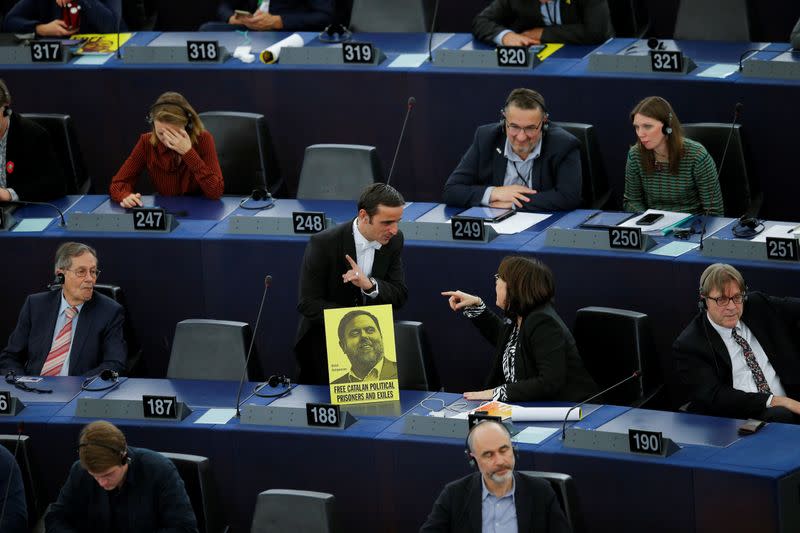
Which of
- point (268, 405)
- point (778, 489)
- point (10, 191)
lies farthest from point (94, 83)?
Answer: point (778, 489)

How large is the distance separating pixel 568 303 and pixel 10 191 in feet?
7.72

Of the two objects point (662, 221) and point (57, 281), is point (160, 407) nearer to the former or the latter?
point (57, 281)

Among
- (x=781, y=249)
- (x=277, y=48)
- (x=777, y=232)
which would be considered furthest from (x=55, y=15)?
(x=781, y=249)

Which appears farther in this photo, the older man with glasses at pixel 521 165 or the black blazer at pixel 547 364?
the older man with glasses at pixel 521 165

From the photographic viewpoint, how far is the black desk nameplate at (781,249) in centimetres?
534

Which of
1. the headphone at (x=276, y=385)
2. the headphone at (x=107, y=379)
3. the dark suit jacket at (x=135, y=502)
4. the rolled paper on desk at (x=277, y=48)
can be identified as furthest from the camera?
the rolled paper on desk at (x=277, y=48)

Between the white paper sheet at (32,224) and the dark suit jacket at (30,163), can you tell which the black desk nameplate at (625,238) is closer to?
the white paper sheet at (32,224)

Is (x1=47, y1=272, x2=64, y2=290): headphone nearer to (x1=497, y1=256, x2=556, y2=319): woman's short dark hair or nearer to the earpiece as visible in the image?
(x1=497, y1=256, x2=556, y2=319): woman's short dark hair

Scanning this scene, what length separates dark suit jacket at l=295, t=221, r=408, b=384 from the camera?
5.38 metres

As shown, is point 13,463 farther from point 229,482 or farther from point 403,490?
point 403,490

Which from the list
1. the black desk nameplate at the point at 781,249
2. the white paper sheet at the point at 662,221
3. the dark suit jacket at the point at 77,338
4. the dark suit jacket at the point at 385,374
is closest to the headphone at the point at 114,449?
the dark suit jacket at the point at 385,374

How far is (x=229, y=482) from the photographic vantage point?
512 cm

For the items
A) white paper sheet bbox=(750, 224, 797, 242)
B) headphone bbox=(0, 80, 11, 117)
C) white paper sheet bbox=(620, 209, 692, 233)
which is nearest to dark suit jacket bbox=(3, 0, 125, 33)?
headphone bbox=(0, 80, 11, 117)

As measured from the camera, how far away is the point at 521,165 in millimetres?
6133
